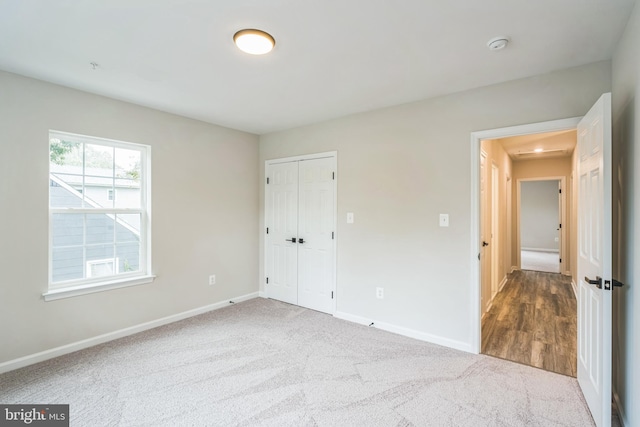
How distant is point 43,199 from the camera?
9.07 ft

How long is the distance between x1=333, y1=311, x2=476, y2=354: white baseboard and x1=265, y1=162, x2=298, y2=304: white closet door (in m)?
0.94

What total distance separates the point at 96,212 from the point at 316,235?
2482mm

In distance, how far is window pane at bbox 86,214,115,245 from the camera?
3.13 metres

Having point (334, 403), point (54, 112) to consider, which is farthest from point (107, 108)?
point (334, 403)

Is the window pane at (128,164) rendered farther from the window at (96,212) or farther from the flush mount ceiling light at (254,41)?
the flush mount ceiling light at (254,41)

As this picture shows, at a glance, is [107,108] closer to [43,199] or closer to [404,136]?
[43,199]

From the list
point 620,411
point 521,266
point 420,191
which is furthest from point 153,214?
point 521,266

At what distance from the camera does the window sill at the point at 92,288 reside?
280 cm

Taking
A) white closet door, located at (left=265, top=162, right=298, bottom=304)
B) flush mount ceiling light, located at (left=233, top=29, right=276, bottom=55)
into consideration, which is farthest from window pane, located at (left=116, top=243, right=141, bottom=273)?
flush mount ceiling light, located at (left=233, top=29, right=276, bottom=55)

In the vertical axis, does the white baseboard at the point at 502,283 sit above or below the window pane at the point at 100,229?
below

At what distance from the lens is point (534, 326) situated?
3.58m

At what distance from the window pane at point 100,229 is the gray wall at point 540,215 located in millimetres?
10532

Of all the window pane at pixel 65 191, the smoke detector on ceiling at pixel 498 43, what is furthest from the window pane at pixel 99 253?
the smoke detector on ceiling at pixel 498 43

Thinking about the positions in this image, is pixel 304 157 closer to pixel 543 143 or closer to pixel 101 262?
pixel 101 262
